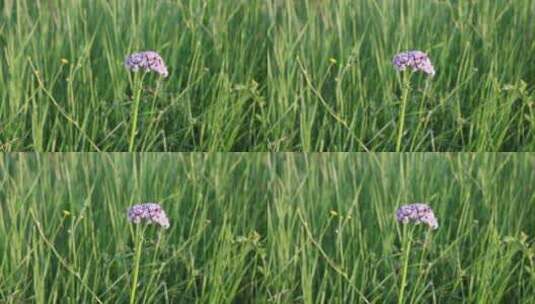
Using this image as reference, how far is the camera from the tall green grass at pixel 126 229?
1.92m

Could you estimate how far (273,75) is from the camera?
1.95 meters

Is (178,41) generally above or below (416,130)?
above

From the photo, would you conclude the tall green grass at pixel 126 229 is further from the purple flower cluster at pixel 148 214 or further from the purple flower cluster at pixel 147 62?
the purple flower cluster at pixel 147 62

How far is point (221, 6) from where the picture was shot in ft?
6.43

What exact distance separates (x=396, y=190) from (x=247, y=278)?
32 centimetres

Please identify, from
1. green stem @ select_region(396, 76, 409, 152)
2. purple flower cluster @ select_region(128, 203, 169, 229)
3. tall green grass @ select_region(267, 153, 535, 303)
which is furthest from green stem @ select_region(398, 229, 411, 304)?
purple flower cluster @ select_region(128, 203, 169, 229)

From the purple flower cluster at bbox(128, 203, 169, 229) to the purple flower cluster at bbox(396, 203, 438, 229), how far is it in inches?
16.8

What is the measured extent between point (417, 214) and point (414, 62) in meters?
0.28

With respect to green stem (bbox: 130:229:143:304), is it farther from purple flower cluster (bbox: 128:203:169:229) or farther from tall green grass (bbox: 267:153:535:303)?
tall green grass (bbox: 267:153:535:303)

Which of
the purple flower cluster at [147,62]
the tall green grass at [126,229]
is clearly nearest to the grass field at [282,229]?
the tall green grass at [126,229]

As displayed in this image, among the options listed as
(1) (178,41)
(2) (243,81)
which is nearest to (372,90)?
(2) (243,81)

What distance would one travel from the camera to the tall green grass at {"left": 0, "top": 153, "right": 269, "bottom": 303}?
6.29ft

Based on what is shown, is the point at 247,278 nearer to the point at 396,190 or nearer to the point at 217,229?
the point at 217,229

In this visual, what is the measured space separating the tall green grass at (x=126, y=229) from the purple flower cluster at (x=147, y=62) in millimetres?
158
